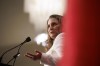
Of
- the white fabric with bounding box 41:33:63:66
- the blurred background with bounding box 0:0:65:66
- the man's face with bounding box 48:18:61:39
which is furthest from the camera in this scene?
the blurred background with bounding box 0:0:65:66

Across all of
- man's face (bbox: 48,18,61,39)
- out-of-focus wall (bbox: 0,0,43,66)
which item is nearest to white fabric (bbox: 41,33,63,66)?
man's face (bbox: 48,18,61,39)

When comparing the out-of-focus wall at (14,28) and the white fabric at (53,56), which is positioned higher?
the white fabric at (53,56)

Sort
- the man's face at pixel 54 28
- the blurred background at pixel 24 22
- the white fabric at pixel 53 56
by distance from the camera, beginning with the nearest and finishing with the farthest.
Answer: the white fabric at pixel 53 56 → the man's face at pixel 54 28 → the blurred background at pixel 24 22

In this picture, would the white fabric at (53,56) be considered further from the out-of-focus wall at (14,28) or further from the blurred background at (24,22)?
the out-of-focus wall at (14,28)

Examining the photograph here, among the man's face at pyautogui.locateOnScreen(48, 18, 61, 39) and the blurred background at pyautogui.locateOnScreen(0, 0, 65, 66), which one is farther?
the blurred background at pyautogui.locateOnScreen(0, 0, 65, 66)

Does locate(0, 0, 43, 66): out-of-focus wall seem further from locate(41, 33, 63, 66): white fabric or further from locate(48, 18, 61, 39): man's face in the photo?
locate(41, 33, 63, 66): white fabric

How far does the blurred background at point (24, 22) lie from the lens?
2312 mm

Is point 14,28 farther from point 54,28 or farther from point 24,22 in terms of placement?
point 54,28

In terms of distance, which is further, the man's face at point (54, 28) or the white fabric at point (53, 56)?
the man's face at point (54, 28)

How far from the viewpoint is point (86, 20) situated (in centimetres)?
24

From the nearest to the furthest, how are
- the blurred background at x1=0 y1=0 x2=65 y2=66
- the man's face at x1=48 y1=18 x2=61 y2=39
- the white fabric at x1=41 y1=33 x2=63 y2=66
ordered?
the white fabric at x1=41 y1=33 x2=63 y2=66
the man's face at x1=48 y1=18 x2=61 y2=39
the blurred background at x1=0 y1=0 x2=65 y2=66

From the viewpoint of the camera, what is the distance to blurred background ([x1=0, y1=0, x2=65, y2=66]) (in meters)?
2.31

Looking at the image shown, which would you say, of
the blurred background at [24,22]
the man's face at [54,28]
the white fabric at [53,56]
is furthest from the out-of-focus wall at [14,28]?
the white fabric at [53,56]

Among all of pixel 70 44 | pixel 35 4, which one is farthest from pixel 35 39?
pixel 70 44
